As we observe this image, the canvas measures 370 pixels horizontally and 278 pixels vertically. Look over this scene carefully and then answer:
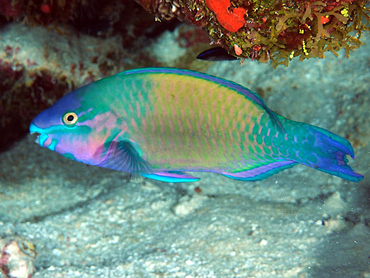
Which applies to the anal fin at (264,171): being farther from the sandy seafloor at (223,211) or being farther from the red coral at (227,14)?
the red coral at (227,14)

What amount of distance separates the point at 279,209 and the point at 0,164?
3.88m

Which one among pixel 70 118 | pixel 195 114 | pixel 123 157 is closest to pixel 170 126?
pixel 195 114

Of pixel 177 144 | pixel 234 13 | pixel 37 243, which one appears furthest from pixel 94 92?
pixel 37 243

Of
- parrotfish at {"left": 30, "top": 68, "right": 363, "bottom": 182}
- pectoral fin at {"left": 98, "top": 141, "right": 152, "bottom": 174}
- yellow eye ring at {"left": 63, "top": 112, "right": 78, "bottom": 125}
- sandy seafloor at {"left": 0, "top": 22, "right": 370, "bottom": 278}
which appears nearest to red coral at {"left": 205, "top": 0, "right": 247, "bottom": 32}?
parrotfish at {"left": 30, "top": 68, "right": 363, "bottom": 182}

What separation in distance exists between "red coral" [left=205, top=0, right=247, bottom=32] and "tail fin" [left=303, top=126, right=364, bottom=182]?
110 cm

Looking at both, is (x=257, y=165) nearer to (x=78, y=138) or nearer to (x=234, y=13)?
(x=234, y=13)

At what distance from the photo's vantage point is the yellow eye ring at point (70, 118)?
210 centimetres

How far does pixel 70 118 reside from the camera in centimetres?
210

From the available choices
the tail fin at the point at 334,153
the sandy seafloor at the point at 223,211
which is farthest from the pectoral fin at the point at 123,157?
the tail fin at the point at 334,153

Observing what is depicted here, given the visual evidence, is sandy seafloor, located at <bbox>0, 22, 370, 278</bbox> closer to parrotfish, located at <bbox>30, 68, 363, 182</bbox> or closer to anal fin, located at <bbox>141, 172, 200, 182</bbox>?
anal fin, located at <bbox>141, 172, 200, 182</bbox>

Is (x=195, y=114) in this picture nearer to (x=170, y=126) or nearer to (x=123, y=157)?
(x=170, y=126)

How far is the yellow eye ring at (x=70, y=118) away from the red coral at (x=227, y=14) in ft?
4.52

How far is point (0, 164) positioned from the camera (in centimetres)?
407

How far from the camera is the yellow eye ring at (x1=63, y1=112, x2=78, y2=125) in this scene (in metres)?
2.10
